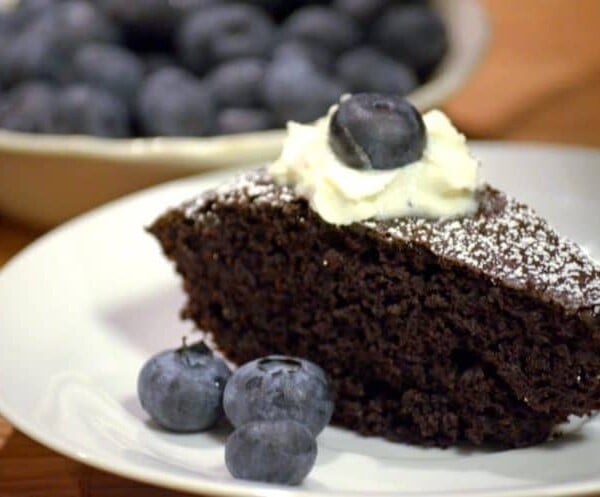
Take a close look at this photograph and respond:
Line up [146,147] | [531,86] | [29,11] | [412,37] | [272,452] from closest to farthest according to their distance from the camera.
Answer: [272,452]
[146,147]
[412,37]
[29,11]
[531,86]

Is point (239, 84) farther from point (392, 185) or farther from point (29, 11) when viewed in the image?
point (392, 185)

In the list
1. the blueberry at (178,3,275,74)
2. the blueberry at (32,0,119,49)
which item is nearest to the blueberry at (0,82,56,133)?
the blueberry at (32,0,119,49)

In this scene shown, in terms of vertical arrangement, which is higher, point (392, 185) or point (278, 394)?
point (392, 185)

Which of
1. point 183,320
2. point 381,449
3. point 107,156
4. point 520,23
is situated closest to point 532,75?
point 520,23

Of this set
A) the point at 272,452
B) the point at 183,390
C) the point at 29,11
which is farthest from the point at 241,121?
the point at 272,452

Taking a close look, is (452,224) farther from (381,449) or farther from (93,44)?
(93,44)

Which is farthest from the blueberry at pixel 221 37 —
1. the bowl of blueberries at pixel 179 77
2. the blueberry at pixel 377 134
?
the blueberry at pixel 377 134

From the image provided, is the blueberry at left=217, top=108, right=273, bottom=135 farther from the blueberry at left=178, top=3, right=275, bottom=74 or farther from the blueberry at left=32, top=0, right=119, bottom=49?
the blueberry at left=32, top=0, right=119, bottom=49

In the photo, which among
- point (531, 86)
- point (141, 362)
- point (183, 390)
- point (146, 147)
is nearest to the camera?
point (183, 390)
